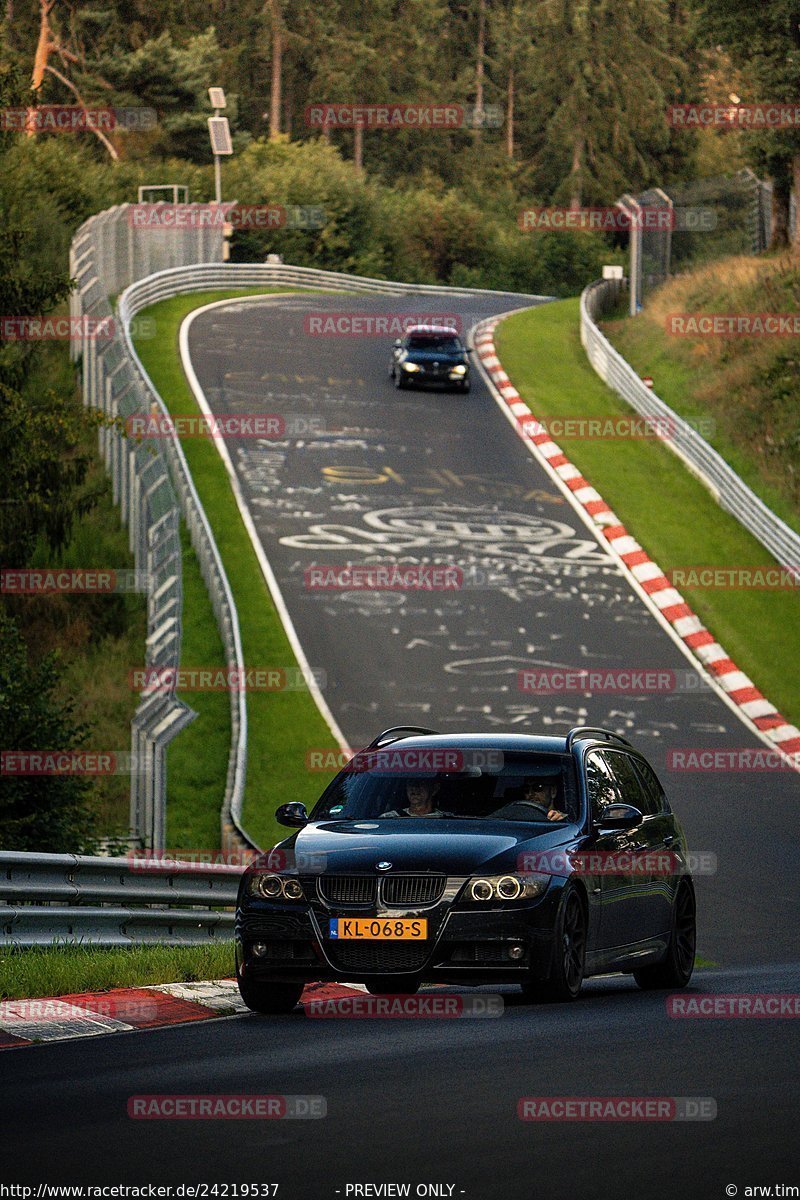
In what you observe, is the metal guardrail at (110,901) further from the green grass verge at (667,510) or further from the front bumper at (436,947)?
the green grass verge at (667,510)

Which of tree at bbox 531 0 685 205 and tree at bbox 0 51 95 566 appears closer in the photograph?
tree at bbox 0 51 95 566

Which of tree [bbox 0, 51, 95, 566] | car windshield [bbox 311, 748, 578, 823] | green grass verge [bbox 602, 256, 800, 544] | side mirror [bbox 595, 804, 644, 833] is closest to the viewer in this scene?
side mirror [bbox 595, 804, 644, 833]

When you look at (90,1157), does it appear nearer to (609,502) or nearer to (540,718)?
(540,718)

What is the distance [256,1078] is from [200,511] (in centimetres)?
2429

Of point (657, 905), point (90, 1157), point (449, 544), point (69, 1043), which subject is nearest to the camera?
point (90, 1157)

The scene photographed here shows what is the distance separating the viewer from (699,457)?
39.1 m

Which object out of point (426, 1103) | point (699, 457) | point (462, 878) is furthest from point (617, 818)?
point (699, 457)

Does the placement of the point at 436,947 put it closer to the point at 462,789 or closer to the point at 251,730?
the point at 462,789

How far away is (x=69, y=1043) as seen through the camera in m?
8.76

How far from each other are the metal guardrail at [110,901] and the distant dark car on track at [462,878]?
1700 mm

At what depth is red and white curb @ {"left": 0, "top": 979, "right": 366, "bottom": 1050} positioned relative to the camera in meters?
9.07

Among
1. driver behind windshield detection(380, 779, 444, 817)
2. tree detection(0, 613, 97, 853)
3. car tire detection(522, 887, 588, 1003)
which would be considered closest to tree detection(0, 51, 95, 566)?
tree detection(0, 613, 97, 853)

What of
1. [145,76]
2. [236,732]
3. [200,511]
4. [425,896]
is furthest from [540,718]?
[145,76]

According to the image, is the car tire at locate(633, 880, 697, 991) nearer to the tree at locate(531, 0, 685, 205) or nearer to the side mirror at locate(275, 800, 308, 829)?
the side mirror at locate(275, 800, 308, 829)
